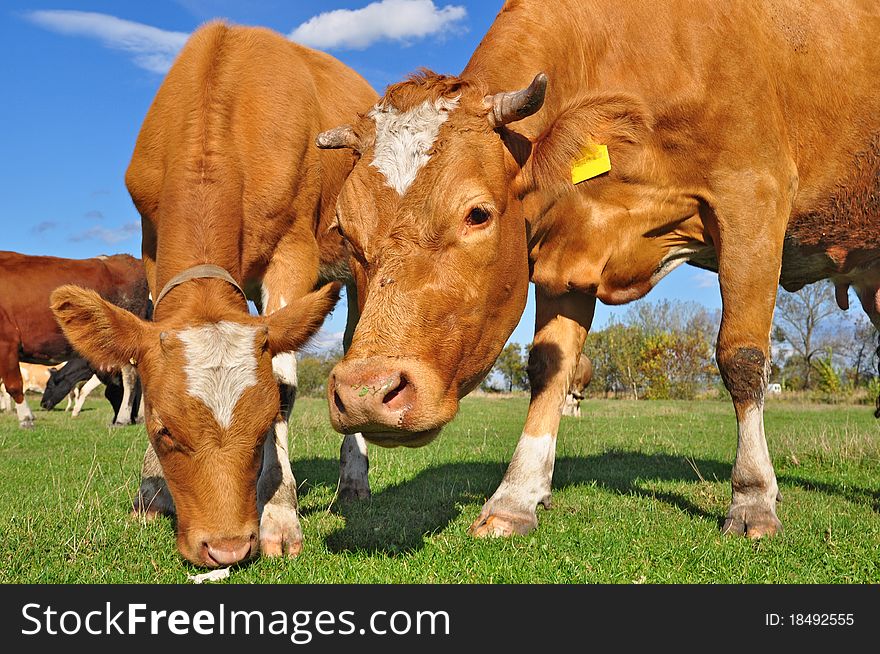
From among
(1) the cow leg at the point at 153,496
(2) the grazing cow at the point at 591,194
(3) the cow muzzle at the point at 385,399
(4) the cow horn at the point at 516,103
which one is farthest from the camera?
(1) the cow leg at the point at 153,496

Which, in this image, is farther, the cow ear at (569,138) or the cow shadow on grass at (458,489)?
the cow shadow on grass at (458,489)

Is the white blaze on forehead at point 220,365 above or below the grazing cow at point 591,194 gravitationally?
below

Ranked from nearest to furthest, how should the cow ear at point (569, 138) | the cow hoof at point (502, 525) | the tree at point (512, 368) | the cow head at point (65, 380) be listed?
the cow ear at point (569, 138) < the cow hoof at point (502, 525) < the cow head at point (65, 380) < the tree at point (512, 368)

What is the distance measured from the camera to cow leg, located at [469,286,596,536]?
486 cm

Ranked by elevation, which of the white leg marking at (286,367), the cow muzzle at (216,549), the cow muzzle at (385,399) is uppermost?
the white leg marking at (286,367)

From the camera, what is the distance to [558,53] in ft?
16.0

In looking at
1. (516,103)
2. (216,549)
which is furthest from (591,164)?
(216,549)

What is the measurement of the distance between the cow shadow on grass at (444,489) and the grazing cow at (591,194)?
1.81 feet

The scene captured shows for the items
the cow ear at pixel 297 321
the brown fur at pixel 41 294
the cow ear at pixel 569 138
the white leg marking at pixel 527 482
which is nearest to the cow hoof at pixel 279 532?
the cow ear at pixel 297 321

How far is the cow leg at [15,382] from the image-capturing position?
569 inches

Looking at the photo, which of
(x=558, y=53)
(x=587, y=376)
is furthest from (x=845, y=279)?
(x=587, y=376)

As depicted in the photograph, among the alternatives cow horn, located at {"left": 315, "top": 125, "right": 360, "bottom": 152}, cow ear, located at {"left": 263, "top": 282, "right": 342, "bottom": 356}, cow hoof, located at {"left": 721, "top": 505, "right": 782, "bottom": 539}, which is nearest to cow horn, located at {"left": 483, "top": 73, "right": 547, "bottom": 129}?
cow horn, located at {"left": 315, "top": 125, "right": 360, "bottom": 152}

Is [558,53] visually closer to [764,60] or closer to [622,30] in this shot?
[622,30]

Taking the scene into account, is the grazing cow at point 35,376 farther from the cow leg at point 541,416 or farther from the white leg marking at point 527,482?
the white leg marking at point 527,482
